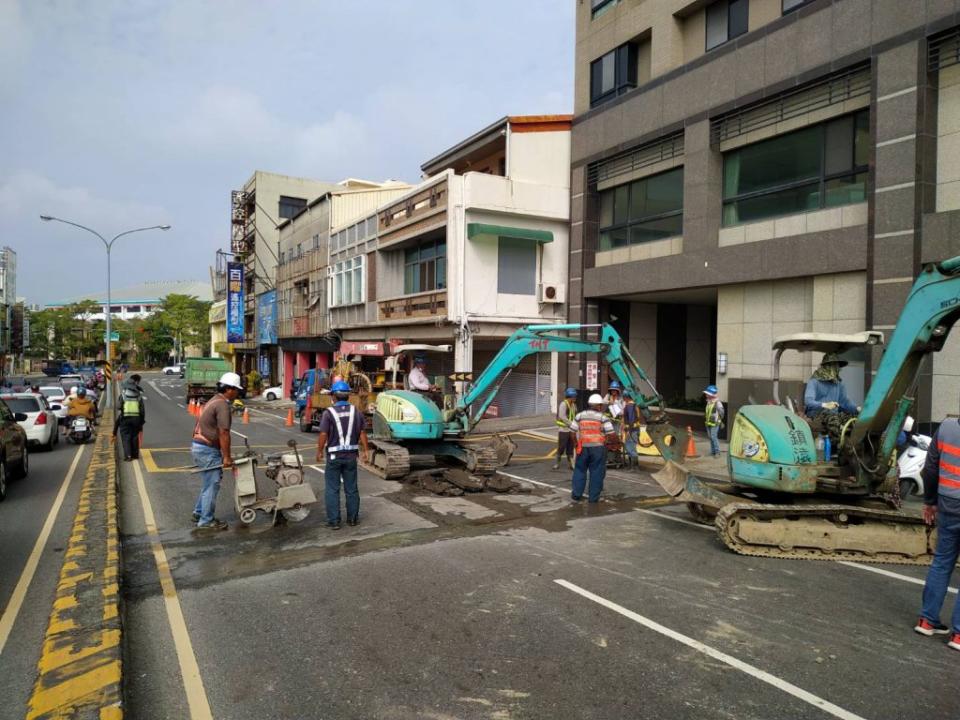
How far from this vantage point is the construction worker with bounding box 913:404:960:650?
17.4 feet

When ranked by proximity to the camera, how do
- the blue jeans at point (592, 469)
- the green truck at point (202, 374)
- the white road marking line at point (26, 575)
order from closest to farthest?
the white road marking line at point (26, 575), the blue jeans at point (592, 469), the green truck at point (202, 374)

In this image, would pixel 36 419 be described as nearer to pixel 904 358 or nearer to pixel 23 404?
pixel 23 404

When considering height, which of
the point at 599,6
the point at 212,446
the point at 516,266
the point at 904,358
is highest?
the point at 599,6

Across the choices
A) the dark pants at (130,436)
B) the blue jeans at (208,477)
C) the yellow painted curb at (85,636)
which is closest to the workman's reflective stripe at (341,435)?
the blue jeans at (208,477)

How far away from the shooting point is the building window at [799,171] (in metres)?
15.2

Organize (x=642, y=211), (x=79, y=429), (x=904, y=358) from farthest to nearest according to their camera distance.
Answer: (x=642, y=211) < (x=79, y=429) < (x=904, y=358)

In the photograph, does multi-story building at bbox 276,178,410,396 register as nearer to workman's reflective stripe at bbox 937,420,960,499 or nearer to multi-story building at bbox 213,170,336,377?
multi-story building at bbox 213,170,336,377

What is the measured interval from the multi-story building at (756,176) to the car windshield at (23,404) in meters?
16.4

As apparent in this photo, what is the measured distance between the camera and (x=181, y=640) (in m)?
5.30

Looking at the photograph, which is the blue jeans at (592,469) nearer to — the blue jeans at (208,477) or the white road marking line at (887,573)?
the white road marking line at (887,573)

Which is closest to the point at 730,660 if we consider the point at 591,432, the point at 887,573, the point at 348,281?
the point at 887,573

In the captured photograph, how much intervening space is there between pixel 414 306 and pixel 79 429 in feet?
41.3

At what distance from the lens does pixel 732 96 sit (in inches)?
695

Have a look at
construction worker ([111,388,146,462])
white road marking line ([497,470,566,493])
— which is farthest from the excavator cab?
construction worker ([111,388,146,462])
